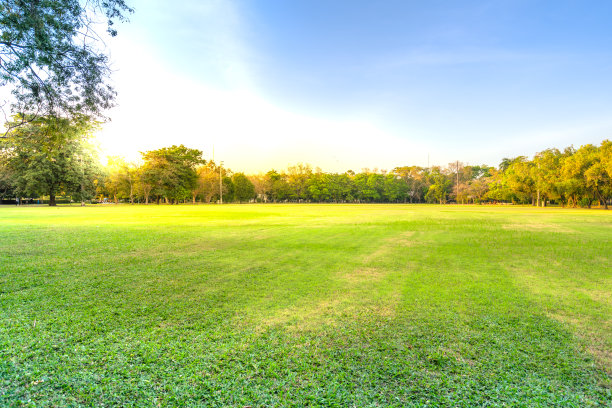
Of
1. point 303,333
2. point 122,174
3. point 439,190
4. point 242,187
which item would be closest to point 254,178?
point 242,187

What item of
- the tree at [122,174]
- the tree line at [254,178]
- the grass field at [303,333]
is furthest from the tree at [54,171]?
the grass field at [303,333]

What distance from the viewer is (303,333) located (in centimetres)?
326

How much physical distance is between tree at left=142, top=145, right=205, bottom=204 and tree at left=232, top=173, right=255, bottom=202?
18.8m

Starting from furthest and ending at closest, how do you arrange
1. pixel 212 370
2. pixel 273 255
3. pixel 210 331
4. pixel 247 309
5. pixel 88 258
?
pixel 273 255, pixel 88 258, pixel 247 309, pixel 210 331, pixel 212 370

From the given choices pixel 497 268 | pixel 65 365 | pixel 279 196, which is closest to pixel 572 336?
pixel 497 268

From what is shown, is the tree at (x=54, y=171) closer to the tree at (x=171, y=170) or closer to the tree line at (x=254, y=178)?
the tree line at (x=254, y=178)

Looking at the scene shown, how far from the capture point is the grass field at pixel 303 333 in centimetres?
229

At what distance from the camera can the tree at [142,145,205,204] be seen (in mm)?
60906

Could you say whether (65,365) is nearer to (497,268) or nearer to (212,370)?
(212,370)

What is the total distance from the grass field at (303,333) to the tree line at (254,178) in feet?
24.3

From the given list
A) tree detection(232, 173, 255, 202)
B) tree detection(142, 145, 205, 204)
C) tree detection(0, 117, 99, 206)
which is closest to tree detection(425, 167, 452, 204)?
tree detection(232, 173, 255, 202)

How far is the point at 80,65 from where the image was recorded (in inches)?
316

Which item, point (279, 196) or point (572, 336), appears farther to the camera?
point (279, 196)

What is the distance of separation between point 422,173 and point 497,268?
10287 centimetres
